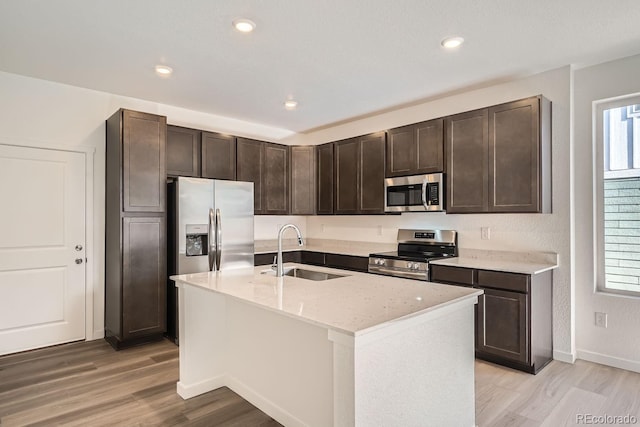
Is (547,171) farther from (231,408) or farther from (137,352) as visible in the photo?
(137,352)

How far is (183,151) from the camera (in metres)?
4.21

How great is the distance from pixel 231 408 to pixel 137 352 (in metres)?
1.57

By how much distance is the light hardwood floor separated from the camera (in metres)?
2.35

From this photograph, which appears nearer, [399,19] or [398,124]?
[399,19]

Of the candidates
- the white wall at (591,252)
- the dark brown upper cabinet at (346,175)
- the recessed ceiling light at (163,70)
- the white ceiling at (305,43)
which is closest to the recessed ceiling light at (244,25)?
the white ceiling at (305,43)

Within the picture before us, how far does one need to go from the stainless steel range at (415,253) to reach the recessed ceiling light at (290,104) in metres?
2.00

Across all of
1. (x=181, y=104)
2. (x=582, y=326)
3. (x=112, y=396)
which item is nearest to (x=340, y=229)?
(x=181, y=104)

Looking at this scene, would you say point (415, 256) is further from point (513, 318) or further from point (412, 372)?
point (412, 372)

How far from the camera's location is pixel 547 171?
326cm

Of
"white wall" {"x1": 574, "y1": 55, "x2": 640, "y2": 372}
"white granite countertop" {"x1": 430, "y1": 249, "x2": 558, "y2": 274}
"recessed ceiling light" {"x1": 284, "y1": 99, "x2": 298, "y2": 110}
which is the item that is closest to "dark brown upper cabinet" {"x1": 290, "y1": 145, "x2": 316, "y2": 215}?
"recessed ceiling light" {"x1": 284, "y1": 99, "x2": 298, "y2": 110}

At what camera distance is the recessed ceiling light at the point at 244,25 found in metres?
2.47

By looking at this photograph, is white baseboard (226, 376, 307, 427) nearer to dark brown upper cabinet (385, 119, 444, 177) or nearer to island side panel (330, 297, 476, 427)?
island side panel (330, 297, 476, 427)

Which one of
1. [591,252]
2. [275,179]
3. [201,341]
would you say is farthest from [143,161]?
[591,252]

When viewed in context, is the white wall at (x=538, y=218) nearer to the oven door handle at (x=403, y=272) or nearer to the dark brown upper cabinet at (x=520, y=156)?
the dark brown upper cabinet at (x=520, y=156)
